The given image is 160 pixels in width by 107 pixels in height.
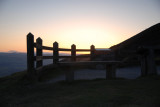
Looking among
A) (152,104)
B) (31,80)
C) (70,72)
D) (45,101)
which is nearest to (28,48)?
(31,80)

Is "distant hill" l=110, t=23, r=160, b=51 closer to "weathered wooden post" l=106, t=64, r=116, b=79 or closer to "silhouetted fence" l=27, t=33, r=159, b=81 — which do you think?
"silhouetted fence" l=27, t=33, r=159, b=81

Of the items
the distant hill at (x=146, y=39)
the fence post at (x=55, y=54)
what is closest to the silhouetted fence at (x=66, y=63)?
the fence post at (x=55, y=54)

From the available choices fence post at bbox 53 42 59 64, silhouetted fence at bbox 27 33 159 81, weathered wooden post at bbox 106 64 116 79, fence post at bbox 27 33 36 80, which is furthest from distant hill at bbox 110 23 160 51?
fence post at bbox 27 33 36 80

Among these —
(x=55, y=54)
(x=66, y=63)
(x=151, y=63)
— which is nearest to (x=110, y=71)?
(x=151, y=63)

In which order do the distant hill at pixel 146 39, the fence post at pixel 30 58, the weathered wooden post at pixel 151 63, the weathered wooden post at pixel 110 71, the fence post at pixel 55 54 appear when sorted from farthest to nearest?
the fence post at pixel 55 54, the weathered wooden post at pixel 110 71, the weathered wooden post at pixel 151 63, the distant hill at pixel 146 39, the fence post at pixel 30 58

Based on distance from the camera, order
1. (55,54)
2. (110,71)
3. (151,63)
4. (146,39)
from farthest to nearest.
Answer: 1. (55,54)
2. (110,71)
3. (146,39)
4. (151,63)

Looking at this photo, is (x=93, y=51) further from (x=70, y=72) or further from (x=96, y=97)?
(x=96, y=97)

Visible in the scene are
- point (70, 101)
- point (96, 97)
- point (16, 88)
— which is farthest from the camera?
point (16, 88)

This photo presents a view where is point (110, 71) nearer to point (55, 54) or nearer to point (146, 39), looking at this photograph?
point (146, 39)

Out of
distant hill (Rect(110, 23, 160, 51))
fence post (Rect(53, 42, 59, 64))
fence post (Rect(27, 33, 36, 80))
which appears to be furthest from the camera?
fence post (Rect(53, 42, 59, 64))

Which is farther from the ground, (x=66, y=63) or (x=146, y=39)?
(x=146, y=39)

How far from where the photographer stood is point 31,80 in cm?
483

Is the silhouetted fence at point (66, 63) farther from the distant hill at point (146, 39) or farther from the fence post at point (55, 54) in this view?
the distant hill at point (146, 39)

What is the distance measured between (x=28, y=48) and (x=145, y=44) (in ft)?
15.2
